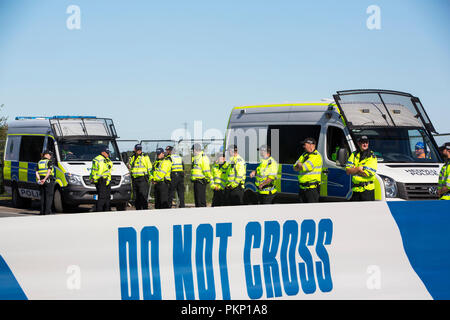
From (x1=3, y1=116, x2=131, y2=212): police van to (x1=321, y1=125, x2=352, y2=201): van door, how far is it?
7.66 meters

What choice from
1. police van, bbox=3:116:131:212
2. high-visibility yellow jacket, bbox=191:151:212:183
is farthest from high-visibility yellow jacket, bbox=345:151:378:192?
police van, bbox=3:116:131:212

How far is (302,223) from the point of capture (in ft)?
18.5

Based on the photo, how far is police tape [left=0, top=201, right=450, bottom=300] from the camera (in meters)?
4.62

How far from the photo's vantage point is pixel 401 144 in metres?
12.1

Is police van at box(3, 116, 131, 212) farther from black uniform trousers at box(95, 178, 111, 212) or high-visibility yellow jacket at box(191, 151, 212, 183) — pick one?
high-visibility yellow jacket at box(191, 151, 212, 183)

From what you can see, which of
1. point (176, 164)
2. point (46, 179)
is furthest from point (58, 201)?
point (176, 164)

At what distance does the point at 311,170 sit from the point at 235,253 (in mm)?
5972

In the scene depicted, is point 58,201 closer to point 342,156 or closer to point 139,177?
point 139,177
